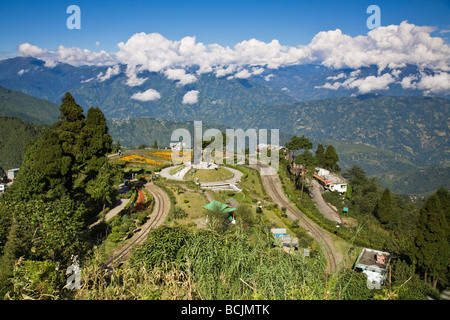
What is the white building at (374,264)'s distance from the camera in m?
28.8

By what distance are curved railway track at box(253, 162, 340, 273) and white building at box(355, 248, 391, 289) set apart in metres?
2.77

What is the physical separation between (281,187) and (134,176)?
33.9 m

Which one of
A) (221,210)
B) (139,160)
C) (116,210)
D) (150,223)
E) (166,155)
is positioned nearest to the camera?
(150,223)

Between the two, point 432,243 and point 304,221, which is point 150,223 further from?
point 432,243

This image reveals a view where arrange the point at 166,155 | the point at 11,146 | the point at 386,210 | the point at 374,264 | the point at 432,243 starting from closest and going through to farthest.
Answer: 1. the point at 432,243
2. the point at 374,264
3. the point at 386,210
4. the point at 166,155
5. the point at 11,146

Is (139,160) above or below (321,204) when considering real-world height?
above

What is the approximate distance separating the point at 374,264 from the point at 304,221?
15317 millimetres

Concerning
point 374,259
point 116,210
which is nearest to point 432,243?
point 374,259

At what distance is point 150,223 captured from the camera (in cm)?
3716

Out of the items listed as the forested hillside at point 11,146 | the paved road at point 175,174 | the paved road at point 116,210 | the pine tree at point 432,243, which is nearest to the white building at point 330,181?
the paved road at point 175,174

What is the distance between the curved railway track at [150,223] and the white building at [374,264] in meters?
25.1

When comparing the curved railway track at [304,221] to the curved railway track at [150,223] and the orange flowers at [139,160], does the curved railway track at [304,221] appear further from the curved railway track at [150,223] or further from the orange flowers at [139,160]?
the orange flowers at [139,160]

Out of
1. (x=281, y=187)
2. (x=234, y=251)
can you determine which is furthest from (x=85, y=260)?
(x=281, y=187)
